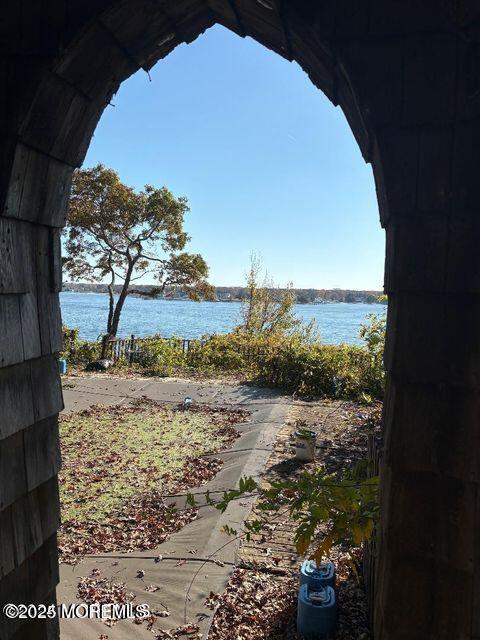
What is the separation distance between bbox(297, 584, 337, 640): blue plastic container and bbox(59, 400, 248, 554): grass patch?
1358 mm

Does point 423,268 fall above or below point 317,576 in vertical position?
above

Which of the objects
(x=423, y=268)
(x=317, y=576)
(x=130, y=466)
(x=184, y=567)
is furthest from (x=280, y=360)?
(x=423, y=268)

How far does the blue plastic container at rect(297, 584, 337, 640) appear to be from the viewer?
3.87 m

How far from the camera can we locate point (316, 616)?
387 cm

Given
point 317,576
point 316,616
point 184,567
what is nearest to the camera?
point 316,616

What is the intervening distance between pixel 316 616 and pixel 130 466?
5286 mm

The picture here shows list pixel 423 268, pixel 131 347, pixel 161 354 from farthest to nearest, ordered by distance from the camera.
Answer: pixel 131 347, pixel 161 354, pixel 423 268

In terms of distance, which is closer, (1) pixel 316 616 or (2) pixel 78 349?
(1) pixel 316 616

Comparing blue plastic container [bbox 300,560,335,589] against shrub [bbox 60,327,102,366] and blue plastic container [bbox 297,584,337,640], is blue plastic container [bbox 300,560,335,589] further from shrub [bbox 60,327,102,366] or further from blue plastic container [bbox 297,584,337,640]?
shrub [bbox 60,327,102,366]

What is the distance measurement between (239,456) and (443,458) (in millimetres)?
7543

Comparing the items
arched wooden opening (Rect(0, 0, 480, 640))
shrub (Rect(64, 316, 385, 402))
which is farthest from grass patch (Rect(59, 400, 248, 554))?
shrub (Rect(64, 316, 385, 402))

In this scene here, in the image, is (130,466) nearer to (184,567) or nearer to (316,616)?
(184,567)

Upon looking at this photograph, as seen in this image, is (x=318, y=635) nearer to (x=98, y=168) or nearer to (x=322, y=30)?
(x=322, y=30)

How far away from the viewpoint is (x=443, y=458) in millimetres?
1392
